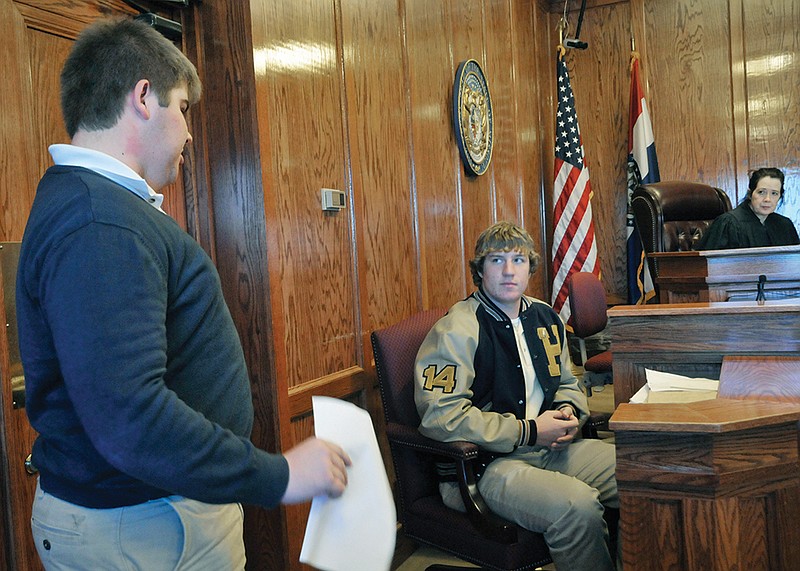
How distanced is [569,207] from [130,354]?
5020 mm

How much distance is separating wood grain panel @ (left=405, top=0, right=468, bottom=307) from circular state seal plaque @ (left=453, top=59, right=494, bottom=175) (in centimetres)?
5

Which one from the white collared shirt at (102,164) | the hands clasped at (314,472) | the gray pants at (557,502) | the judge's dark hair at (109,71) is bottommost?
the gray pants at (557,502)

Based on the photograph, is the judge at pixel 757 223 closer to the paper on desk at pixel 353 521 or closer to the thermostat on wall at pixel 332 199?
the thermostat on wall at pixel 332 199

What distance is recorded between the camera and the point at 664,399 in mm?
1704

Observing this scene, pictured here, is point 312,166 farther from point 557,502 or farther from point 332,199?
point 557,502

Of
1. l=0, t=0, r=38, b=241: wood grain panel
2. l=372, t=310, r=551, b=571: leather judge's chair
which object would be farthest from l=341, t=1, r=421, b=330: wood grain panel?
l=0, t=0, r=38, b=241: wood grain panel

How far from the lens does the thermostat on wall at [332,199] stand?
254cm

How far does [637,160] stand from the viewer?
5727 millimetres

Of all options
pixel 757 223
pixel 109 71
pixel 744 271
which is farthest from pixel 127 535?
pixel 757 223

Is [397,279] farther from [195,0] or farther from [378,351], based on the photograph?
[195,0]

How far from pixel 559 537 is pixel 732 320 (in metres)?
0.80

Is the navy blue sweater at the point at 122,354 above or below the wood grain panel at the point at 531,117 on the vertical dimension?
below

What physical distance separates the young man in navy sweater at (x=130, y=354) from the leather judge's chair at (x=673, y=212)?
12.3ft

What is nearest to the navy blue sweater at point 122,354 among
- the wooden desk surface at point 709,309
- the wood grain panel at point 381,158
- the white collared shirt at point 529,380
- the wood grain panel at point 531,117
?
the wooden desk surface at point 709,309
